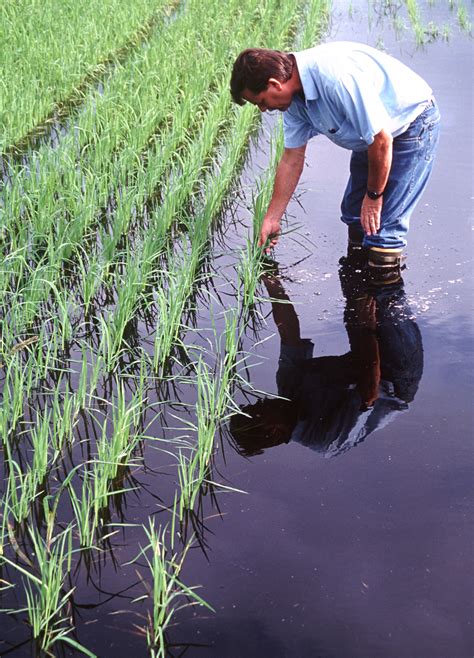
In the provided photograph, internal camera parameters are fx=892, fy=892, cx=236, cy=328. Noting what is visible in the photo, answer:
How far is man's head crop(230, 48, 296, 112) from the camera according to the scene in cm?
302

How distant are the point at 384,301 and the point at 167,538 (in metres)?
1.67

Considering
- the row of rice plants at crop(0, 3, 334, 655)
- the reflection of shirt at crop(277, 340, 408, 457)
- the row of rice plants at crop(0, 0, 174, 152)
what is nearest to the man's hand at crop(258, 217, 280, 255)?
the row of rice plants at crop(0, 3, 334, 655)

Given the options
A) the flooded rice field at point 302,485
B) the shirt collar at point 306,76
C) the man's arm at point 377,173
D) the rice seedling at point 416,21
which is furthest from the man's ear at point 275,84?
the rice seedling at point 416,21

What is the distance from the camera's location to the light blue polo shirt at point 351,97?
125 inches

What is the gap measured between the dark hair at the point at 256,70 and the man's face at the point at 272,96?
0.06ft

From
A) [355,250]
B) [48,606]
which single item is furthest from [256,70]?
[48,606]

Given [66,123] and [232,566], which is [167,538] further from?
[66,123]

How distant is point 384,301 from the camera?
3.52m

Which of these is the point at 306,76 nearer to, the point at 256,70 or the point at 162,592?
the point at 256,70

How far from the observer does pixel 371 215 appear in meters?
3.55

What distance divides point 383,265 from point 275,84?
1038 mm

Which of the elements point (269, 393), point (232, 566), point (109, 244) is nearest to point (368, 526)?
point (232, 566)

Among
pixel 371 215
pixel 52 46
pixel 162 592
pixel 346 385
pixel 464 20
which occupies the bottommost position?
pixel 162 592

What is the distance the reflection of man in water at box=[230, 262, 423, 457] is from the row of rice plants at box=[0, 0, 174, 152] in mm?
2138
